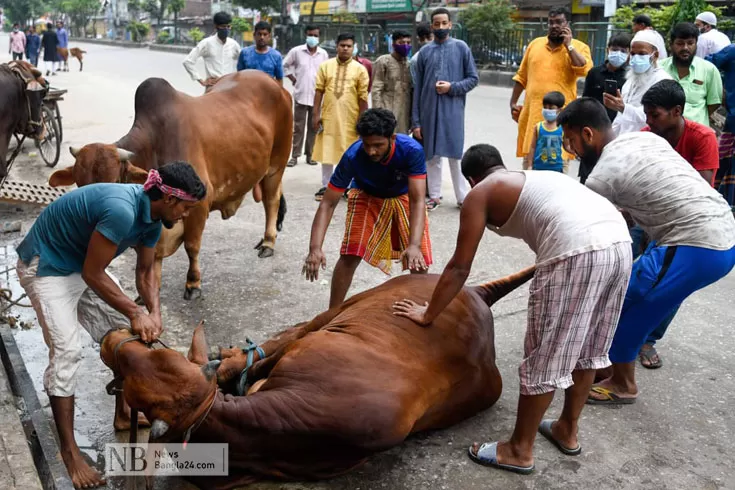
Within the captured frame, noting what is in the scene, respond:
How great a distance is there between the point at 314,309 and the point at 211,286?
931mm

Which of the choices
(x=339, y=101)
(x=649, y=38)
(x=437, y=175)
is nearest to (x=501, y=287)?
(x=649, y=38)

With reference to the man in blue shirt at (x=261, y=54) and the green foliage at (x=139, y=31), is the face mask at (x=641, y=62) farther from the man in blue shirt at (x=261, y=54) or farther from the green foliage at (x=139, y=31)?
the green foliage at (x=139, y=31)

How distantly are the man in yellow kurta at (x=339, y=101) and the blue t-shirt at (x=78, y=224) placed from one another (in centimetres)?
485

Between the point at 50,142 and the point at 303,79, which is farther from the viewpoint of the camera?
the point at 50,142

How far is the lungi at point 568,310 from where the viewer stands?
3281 millimetres

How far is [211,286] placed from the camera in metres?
5.81

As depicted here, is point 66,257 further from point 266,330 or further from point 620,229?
point 620,229

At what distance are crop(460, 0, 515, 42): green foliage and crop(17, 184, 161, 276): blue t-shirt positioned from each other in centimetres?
2012

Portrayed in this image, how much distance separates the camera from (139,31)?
44031mm

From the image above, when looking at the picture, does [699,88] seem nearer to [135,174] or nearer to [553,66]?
[553,66]

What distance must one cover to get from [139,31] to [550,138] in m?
41.6

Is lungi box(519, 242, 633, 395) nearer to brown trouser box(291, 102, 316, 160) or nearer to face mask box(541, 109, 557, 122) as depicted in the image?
face mask box(541, 109, 557, 122)

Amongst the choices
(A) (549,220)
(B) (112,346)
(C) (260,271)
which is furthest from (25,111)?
(A) (549,220)

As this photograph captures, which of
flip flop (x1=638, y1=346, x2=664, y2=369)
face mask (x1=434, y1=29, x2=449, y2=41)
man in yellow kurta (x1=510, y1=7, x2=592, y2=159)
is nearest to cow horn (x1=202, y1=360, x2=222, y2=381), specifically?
flip flop (x1=638, y1=346, x2=664, y2=369)
